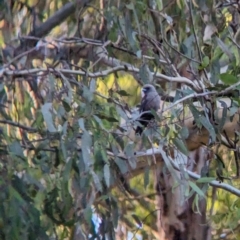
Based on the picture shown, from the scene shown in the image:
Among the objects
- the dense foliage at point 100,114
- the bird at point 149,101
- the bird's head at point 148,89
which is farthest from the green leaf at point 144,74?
the bird's head at point 148,89

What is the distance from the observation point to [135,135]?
2482 mm

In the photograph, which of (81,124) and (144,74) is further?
(144,74)

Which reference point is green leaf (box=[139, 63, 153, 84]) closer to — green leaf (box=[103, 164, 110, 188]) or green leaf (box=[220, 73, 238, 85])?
green leaf (box=[220, 73, 238, 85])

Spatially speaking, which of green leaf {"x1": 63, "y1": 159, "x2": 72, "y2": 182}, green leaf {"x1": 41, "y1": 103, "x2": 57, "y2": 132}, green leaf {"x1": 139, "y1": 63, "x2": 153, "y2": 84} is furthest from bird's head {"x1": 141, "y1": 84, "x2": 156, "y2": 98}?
green leaf {"x1": 41, "y1": 103, "x2": 57, "y2": 132}

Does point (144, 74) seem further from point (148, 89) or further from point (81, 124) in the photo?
point (81, 124)

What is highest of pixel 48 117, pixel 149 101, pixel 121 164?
pixel 48 117

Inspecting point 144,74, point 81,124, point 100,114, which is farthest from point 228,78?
point 81,124

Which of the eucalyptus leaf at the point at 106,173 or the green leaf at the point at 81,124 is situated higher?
the green leaf at the point at 81,124

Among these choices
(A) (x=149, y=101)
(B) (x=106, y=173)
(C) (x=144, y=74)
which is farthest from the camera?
(A) (x=149, y=101)

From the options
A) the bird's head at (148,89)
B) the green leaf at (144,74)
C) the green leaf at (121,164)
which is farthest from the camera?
the bird's head at (148,89)

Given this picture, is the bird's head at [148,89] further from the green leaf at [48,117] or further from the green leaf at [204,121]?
the green leaf at [48,117]

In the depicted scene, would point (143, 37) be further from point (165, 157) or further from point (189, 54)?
point (165, 157)

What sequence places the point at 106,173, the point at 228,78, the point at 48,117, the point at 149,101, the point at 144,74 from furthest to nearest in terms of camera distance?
1. the point at 149,101
2. the point at 144,74
3. the point at 228,78
4. the point at 106,173
5. the point at 48,117

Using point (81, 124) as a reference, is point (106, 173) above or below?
below
